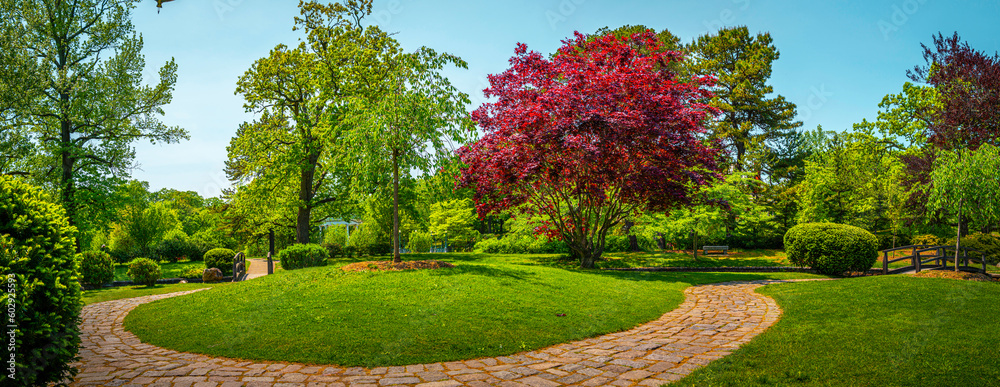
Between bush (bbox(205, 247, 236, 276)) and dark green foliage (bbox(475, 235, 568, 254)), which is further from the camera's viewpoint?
dark green foliage (bbox(475, 235, 568, 254))

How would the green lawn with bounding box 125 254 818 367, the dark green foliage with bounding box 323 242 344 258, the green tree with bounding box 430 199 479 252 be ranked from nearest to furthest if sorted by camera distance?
the green lawn with bounding box 125 254 818 367 → the dark green foliage with bounding box 323 242 344 258 → the green tree with bounding box 430 199 479 252

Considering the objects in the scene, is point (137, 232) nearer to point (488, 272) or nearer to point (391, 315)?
point (488, 272)

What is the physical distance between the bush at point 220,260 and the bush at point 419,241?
13.1 metres

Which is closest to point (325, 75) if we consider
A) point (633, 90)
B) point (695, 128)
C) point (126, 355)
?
point (633, 90)

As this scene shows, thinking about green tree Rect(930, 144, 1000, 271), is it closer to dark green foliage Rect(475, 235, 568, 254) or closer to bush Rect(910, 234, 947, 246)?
bush Rect(910, 234, 947, 246)

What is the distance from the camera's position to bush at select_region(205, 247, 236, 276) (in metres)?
21.3

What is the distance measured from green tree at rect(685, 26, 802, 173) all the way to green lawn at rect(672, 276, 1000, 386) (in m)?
30.8

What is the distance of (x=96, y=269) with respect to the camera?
683 inches

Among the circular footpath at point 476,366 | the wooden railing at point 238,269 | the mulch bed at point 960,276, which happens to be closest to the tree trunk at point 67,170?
the wooden railing at point 238,269

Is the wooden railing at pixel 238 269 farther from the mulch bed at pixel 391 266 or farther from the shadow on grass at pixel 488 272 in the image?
the shadow on grass at pixel 488 272

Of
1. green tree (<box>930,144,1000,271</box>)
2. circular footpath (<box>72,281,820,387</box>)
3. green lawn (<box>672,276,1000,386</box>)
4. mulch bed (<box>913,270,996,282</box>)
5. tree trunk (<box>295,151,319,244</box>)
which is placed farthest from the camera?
tree trunk (<box>295,151,319,244</box>)

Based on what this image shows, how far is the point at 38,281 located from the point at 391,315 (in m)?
4.39

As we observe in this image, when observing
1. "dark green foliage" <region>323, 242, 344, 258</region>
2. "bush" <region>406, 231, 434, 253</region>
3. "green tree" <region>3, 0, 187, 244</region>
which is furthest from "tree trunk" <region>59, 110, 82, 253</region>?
"bush" <region>406, 231, 434, 253</region>

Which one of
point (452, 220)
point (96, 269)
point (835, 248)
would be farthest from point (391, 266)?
point (452, 220)
